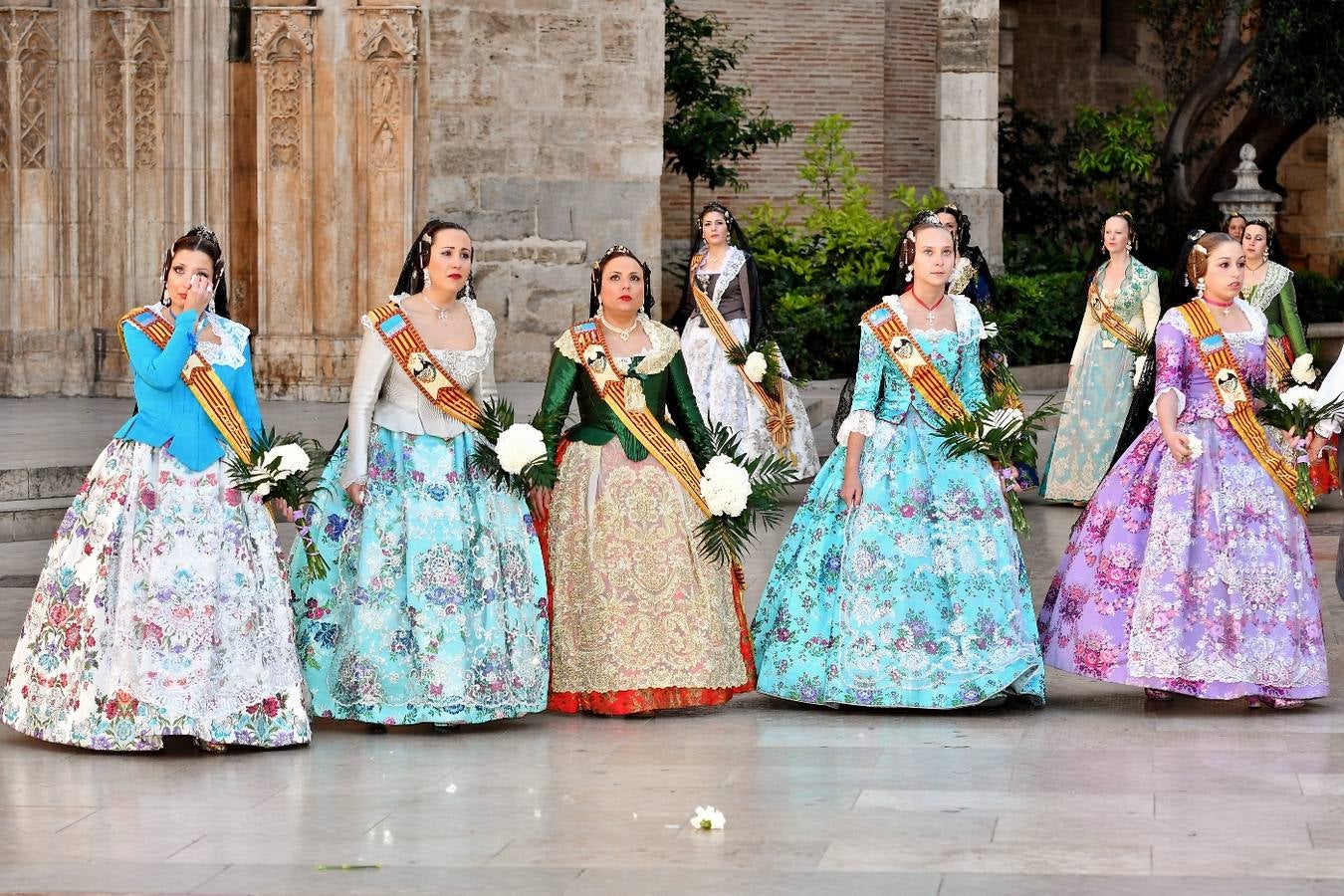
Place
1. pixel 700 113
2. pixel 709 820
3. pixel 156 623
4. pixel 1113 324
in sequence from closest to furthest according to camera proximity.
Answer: pixel 709 820 < pixel 156 623 < pixel 1113 324 < pixel 700 113

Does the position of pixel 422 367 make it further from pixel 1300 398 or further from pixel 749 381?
pixel 749 381

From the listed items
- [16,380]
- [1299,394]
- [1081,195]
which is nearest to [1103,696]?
[1299,394]

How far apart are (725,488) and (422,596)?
110cm

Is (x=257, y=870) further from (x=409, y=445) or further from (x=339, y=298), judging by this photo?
(x=339, y=298)

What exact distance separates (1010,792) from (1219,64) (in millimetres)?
23053

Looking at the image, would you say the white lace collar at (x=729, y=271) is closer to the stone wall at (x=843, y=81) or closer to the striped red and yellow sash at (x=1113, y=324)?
the striped red and yellow sash at (x=1113, y=324)

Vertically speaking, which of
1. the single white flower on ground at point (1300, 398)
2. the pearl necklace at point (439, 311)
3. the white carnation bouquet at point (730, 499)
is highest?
the pearl necklace at point (439, 311)

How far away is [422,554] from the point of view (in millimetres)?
8320

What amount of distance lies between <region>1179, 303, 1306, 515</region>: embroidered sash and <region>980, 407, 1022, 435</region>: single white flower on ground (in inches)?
28.6

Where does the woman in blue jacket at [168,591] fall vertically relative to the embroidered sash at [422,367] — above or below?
below

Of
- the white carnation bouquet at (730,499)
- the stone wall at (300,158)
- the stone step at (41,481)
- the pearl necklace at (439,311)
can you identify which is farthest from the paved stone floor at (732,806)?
the stone wall at (300,158)

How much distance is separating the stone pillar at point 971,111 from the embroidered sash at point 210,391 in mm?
19338

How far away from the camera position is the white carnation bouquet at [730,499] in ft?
28.1

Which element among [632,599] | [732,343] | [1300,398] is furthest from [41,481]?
[1300,398]
